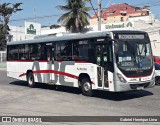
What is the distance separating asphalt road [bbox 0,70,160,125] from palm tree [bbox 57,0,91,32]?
31.7 m

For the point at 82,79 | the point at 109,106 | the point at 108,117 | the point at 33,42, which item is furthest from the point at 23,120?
the point at 33,42

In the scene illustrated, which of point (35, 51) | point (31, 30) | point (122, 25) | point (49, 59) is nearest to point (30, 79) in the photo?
point (35, 51)

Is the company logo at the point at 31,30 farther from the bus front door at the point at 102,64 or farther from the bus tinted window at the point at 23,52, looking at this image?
the bus front door at the point at 102,64

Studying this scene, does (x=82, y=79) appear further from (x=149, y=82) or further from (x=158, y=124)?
(x=158, y=124)

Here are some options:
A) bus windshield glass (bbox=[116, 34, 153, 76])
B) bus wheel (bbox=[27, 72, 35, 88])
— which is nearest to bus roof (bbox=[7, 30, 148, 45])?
bus windshield glass (bbox=[116, 34, 153, 76])

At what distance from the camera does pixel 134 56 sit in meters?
13.6

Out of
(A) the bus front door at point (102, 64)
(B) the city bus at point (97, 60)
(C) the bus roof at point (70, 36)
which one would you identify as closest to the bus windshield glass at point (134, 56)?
(B) the city bus at point (97, 60)

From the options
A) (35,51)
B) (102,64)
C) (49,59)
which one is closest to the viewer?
(102,64)

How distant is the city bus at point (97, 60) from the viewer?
1330cm

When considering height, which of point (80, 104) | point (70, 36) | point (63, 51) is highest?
point (70, 36)

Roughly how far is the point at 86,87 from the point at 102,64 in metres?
1.76

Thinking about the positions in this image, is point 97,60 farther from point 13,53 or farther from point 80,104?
point 13,53

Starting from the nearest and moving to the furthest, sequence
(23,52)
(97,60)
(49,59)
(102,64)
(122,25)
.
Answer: (102,64), (97,60), (49,59), (23,52), (122,25)

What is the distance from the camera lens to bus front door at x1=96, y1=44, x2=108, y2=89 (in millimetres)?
13625
